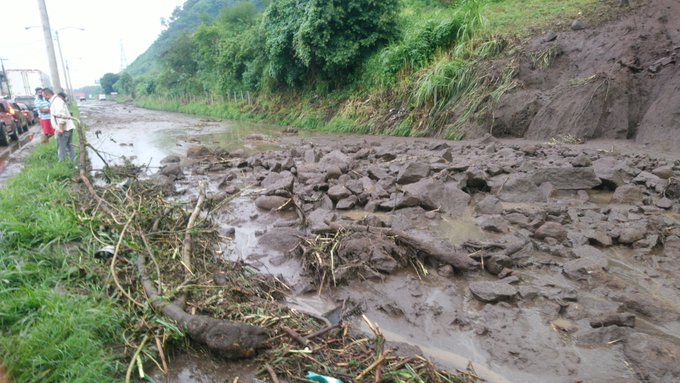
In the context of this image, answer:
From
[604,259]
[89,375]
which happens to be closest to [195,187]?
[89,375]

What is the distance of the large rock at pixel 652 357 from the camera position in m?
2.55

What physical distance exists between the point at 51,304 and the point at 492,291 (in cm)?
342

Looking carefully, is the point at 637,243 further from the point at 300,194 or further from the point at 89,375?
the point at 89,375

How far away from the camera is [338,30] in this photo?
1638 cm

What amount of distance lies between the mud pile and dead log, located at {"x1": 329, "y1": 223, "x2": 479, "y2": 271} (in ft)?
0.05

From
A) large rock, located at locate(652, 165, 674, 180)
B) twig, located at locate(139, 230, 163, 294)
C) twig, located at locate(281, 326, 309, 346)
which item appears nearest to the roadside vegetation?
large rock, located at locate(652, 165, 674, 180)

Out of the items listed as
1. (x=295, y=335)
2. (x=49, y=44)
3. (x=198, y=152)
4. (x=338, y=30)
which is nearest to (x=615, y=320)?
(x=295, y=335)

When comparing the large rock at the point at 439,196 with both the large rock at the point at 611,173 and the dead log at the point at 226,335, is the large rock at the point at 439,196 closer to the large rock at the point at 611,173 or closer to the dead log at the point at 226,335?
the large rock at the point at 611,173

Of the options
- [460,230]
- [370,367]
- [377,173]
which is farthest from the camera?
[377,173]

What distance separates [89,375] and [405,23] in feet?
57.4

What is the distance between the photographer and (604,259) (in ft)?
13.0

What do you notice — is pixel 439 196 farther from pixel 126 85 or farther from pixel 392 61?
pixel 126 85

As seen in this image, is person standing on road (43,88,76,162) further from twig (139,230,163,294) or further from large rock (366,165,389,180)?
large rock (366,165,389,180)

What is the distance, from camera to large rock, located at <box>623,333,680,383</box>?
8.36 ft
